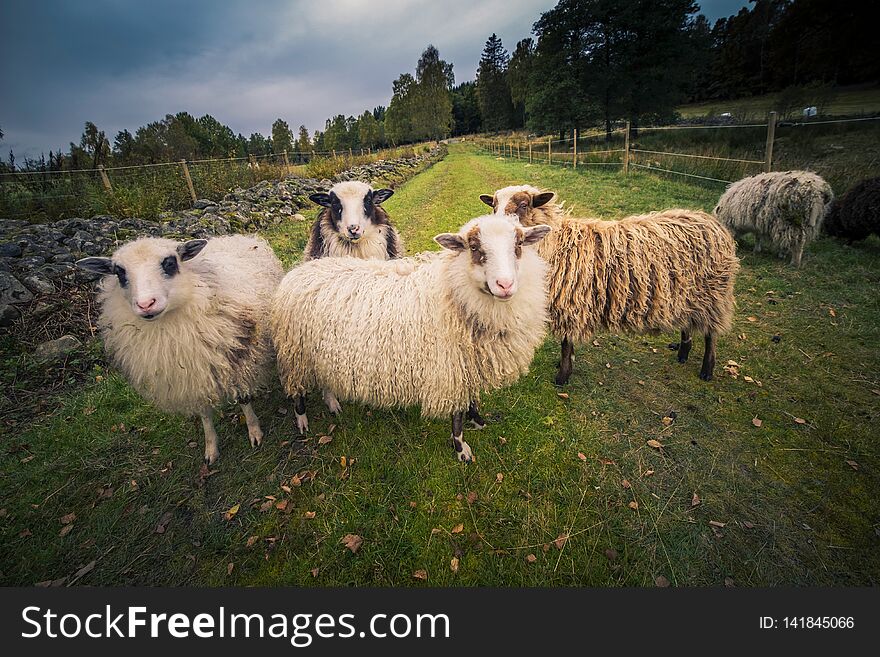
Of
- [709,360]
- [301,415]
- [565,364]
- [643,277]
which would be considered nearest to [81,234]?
[301,415]

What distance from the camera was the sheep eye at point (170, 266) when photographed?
9.11ft

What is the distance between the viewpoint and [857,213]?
669 centimetres

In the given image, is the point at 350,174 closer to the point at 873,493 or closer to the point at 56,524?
the point at 56,524

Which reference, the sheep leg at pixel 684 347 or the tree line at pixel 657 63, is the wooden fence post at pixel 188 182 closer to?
the tree line at pixel 657 63

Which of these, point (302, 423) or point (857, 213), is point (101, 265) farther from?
point (857, 213)

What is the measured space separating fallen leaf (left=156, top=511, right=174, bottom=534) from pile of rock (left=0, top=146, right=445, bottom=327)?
4360 mm

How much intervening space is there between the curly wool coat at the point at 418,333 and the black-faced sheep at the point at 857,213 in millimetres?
8161

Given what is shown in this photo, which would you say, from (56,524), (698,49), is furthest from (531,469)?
(698,49)

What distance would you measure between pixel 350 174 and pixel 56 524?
2176cm

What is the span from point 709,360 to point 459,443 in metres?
3.23

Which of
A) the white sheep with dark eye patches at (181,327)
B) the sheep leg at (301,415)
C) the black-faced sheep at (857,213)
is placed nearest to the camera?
the white sheep with dark eye patches at (181,327)

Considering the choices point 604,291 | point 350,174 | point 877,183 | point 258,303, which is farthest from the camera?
point 350,174

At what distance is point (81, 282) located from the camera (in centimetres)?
578

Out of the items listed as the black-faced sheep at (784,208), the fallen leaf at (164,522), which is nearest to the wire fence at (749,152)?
the black-faced sheep at (784,208)
